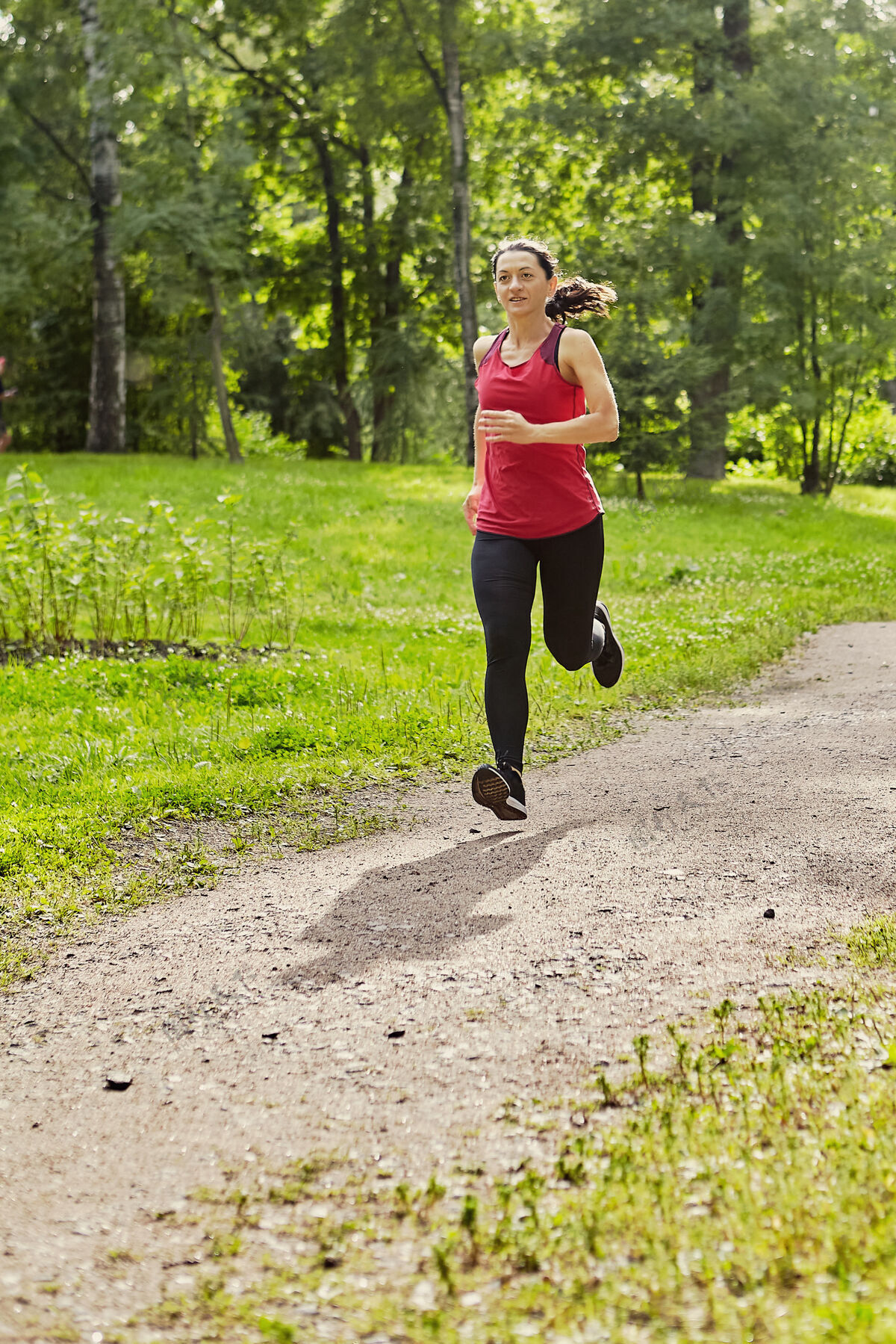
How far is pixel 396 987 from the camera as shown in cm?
364

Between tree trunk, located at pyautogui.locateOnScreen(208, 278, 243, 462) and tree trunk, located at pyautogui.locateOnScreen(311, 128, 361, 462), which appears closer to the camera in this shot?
tree trunk, located at pyautogui.locateOnScreen(208, 278, 243, 462)

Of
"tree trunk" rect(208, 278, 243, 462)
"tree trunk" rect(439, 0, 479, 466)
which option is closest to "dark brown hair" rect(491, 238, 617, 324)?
"tree trunk" rect(439, 0, 479, 466)

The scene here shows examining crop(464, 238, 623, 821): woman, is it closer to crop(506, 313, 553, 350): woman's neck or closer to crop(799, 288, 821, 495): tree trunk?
crop(506, 313, 553, 350): woman's neck

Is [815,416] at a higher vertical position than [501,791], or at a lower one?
higher

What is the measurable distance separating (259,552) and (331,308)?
22.7 metres

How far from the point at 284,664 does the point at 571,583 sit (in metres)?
3.77

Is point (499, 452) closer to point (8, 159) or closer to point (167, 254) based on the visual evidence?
point (167, 254)

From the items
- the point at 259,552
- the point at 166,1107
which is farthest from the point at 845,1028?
the point at 259,552

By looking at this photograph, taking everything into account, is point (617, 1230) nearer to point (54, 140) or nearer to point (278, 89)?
point (278, 89)

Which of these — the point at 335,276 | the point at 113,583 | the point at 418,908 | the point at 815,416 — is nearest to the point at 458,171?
the point at 335,276

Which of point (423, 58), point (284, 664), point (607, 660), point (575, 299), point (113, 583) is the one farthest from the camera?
Result: point (423, 58)

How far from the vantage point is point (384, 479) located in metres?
20.7

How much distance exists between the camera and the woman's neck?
15.6 feet

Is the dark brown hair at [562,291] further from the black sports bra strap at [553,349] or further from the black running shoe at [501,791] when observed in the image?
the black running shoe at [501,791]
